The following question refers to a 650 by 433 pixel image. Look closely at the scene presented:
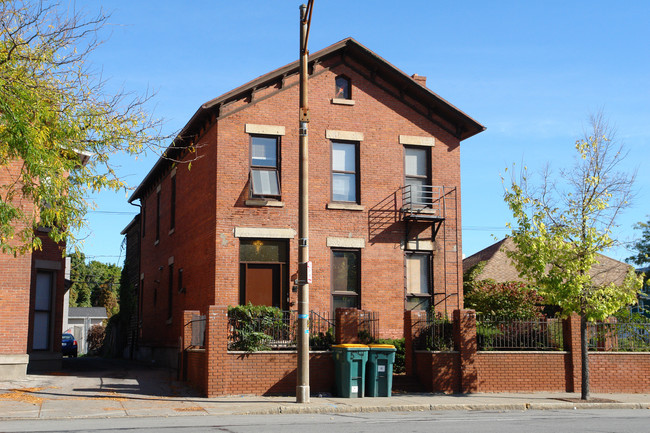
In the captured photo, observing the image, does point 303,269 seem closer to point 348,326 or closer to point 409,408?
point 348,326

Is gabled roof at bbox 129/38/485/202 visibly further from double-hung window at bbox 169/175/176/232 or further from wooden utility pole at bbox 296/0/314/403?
wooden utility pole at bbox 296/0/314/403

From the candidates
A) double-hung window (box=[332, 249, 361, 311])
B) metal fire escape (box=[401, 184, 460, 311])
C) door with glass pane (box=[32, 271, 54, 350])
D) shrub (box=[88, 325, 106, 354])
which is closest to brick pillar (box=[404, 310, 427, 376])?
double-hung window (box=[332, 249, 361, 311])

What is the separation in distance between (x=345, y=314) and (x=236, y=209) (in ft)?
16.3

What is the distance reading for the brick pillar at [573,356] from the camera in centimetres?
1805

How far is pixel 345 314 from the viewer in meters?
16.9

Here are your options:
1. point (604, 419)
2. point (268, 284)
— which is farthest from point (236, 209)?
point (604, 419)

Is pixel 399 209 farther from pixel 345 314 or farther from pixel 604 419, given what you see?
pixel 604 419

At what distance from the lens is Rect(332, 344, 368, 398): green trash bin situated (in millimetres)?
15961

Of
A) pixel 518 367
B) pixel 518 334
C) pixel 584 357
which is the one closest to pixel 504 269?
pixel 518 334

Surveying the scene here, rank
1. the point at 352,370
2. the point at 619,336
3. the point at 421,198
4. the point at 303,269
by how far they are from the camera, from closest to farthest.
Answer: the point at 303,269
the point at 352,370
the point at 619,336
the point at 421,198

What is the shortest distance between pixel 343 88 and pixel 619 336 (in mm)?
10765

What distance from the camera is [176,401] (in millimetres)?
14898

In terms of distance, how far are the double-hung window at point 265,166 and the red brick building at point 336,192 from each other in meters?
0.03

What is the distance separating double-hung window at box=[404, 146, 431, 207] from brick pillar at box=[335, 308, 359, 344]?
574cm
